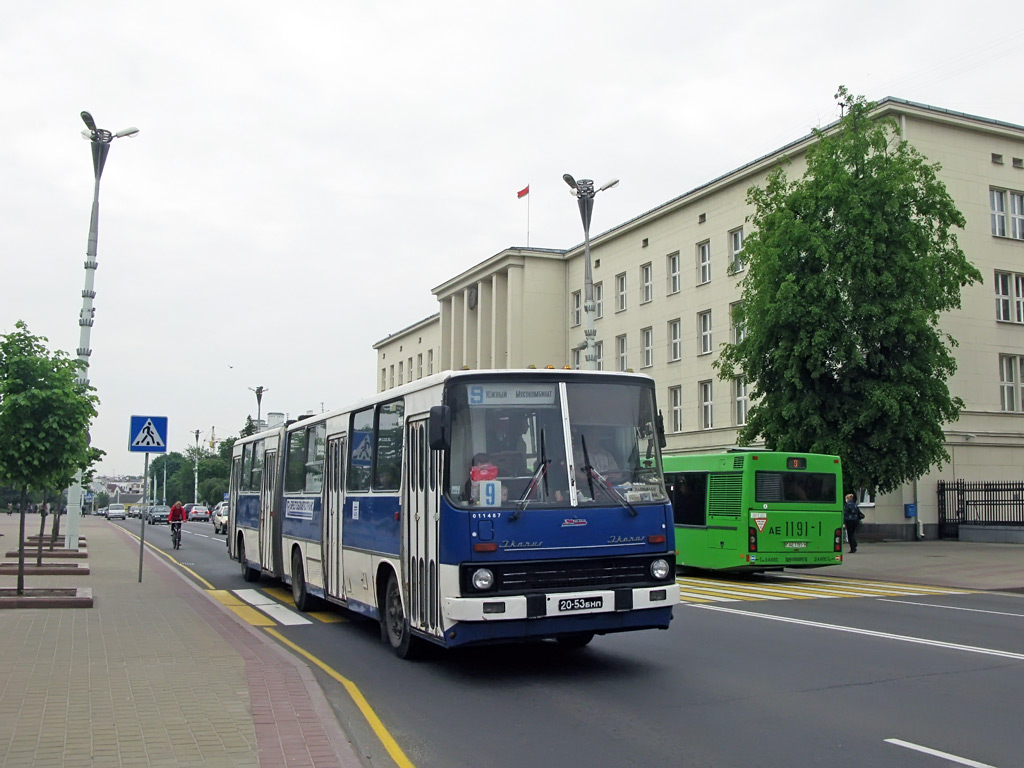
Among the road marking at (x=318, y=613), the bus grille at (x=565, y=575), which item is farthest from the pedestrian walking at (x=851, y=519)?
the bus grille at (x=565, y=575)

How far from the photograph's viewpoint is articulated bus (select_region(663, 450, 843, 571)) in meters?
20.9

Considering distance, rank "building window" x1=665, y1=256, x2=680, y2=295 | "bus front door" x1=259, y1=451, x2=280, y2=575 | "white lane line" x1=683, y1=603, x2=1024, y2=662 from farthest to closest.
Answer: "building window" x1=665, y1=256, x2=680, y2=295 → "bus front door" x1=259, y1=451, x2=280, y2=575 → "white lane line" x1=683, y1=603, x2=1024, y2=662

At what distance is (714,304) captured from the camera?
47.4 metres

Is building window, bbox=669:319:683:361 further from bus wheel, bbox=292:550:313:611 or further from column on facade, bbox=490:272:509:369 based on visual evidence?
bus wheel, bbox=292:550:313:611

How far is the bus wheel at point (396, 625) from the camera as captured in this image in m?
10.7

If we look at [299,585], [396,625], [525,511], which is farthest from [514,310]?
[525,511]

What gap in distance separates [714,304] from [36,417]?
3607 cm

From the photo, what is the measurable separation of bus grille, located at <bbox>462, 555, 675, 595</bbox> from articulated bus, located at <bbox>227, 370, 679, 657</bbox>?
1 cm

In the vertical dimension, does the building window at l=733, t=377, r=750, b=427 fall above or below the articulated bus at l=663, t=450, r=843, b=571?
above

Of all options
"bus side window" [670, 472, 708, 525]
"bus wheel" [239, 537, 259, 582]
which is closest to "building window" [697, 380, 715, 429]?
"bus side window" [670, 472, 708, 525]

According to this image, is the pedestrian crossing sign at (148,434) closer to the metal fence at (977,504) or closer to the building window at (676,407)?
the metal fence at (977,504)

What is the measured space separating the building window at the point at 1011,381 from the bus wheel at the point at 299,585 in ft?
104

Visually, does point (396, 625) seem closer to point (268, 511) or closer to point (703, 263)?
point (268, 511)

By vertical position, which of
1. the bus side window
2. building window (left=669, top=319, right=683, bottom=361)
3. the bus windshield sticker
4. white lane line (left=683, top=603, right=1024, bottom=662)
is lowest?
white lane line (left=683, top=603, right=1024, bottom=662)
